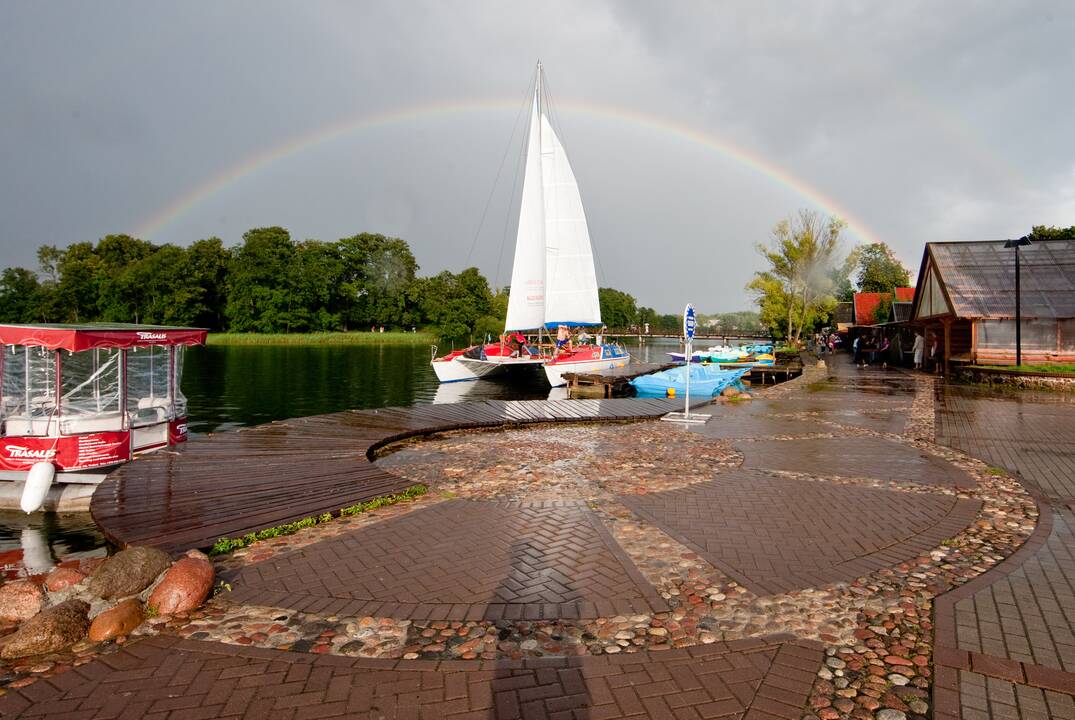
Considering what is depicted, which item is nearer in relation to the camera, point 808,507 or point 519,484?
point 808,507

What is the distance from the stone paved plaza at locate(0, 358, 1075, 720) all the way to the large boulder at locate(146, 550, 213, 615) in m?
0.16

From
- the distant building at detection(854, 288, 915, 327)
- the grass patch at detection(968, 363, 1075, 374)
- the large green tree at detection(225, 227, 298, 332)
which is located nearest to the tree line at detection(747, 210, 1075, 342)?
the distant building at detection(854, 288, 915, 327)

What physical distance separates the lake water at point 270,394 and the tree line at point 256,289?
3696 cm

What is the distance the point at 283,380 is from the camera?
37156mm

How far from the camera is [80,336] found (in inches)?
428

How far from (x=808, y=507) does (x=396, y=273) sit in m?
98.1

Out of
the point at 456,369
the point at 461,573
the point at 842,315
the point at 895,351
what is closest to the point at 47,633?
the point at 461,573

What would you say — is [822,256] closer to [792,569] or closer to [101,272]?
[792,569]

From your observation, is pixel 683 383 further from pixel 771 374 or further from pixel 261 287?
pixel 261 287

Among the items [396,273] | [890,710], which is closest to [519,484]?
[890,710]

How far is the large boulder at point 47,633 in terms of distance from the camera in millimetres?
4316

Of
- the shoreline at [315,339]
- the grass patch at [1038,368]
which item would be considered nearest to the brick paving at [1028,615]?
the grass patch at [1038,368]

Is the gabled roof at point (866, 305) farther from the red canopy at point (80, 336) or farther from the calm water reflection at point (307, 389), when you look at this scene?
the red canopy at point (80, 336)

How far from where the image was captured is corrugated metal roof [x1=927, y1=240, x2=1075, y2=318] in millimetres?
25469
